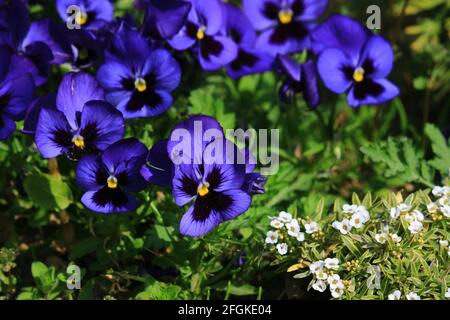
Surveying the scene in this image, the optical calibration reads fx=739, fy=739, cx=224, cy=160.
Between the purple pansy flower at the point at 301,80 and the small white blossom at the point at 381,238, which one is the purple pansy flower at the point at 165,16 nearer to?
the purple pansy flower at the point at 301,80

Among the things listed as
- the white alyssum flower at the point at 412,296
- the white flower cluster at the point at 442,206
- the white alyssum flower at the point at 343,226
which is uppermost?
the white flower cluster at the point at 442,206

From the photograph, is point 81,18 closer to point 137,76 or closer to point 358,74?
point 137,76

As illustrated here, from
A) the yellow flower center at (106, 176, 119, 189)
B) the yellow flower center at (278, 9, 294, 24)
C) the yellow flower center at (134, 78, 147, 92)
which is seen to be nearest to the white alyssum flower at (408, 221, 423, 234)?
the yellow flower center at (106, 176, 119, 189)

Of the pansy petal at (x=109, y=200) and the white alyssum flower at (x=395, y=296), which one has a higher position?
the pansy petal at (x=109, y=200)

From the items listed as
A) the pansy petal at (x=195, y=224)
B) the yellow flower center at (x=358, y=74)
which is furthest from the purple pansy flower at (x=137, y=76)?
the yellow flower center at (x=358, y=74)

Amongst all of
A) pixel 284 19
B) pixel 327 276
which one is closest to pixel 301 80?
pixel 284 19

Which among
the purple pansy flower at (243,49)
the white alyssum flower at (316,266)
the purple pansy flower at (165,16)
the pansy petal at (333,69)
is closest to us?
the white alyssum flower at (316,266)
